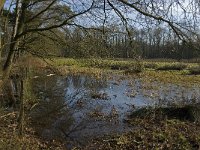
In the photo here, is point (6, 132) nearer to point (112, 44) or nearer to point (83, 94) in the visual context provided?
point (112, 44)

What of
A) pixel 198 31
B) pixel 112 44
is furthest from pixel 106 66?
pixel 198 31

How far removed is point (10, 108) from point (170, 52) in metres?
8.95

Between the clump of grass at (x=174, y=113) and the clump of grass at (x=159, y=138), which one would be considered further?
the clump of grass at (x=174, y=113)

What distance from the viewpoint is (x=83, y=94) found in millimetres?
21234

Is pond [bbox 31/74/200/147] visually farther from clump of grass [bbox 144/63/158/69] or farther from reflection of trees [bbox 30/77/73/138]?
clump of grass [bbox 144/63/158/69]

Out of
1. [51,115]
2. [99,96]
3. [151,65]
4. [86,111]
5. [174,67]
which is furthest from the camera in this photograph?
[151,65]

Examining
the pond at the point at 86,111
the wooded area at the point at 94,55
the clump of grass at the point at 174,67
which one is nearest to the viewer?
the wooded area at the point at 94,55

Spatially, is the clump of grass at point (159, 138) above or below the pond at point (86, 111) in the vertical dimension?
above

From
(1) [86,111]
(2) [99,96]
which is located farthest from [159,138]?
(2) [99,96]

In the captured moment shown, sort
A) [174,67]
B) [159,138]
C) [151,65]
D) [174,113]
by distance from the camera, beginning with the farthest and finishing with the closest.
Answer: [151,65] → [174,67] → [174,113] → [159,138]

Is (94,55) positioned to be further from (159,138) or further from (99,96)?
(99,96)

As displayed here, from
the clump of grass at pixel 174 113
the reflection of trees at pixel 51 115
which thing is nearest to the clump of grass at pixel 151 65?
the reflection of trees at pixel 51 115

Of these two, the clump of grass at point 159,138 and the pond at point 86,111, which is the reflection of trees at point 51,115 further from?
the clump of grass at point 159,138

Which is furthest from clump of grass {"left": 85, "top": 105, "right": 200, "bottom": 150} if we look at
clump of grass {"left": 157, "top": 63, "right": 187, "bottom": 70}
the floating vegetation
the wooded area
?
clump of grass {"left": 157, "top": 63, "right": 187, "bottom": 70}
